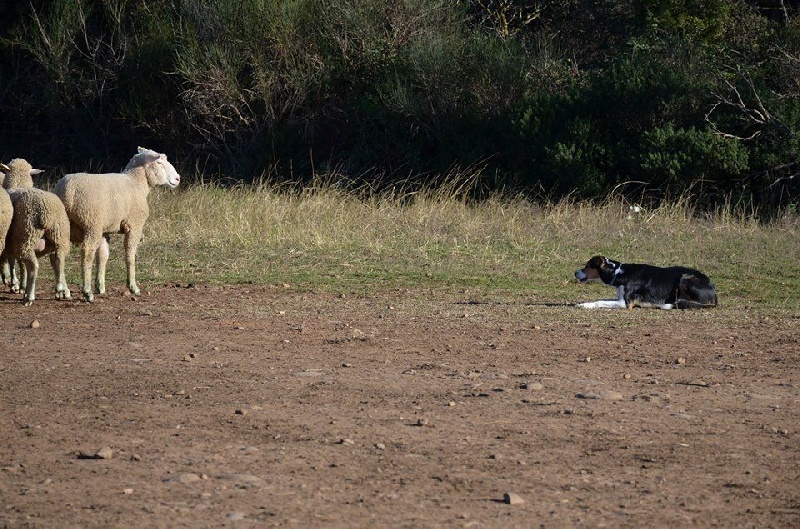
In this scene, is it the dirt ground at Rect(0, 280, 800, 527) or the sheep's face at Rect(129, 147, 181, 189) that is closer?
the dirt ground at Rect(0, 280, 800, 527)

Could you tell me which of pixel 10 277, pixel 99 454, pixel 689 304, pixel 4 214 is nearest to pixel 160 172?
pixel 10 277

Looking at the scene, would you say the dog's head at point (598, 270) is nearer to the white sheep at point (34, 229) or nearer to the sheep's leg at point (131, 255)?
the sheep's leg at point (131, 255)

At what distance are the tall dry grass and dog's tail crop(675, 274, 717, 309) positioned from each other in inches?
46.2

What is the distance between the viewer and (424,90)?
25.3m

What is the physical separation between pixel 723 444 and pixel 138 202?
25.2 feet

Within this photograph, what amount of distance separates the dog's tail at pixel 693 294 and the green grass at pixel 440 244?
3.00 feet

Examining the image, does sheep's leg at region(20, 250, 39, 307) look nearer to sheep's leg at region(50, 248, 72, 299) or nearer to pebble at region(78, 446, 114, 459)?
sheep's leg at region(50, 248, 72, 299)

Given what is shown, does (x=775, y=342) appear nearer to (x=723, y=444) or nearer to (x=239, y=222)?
(x=723, y=444)

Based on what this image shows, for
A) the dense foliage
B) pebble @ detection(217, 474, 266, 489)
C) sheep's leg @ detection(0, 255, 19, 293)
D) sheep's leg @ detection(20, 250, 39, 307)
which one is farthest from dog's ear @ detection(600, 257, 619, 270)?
the dense foliage

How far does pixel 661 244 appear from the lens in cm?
1684

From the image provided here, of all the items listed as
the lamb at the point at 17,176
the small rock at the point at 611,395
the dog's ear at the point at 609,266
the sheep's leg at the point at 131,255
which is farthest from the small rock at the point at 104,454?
the dog's ear at the point at 609,266

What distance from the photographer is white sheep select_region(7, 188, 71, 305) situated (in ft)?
36.7

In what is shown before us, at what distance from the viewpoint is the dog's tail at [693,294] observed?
39.2 feet

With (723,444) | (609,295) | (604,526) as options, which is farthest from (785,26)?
(604,526)
